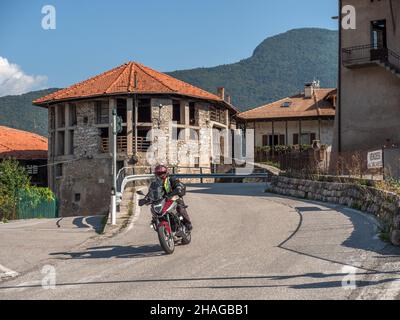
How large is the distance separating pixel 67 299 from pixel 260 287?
240cm

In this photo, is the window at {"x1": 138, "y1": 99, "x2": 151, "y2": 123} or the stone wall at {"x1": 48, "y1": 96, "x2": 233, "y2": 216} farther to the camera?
the window at {"x1": 138, "y1": 99, "x2": 151, "y2": 123}

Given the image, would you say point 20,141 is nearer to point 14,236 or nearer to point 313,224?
point 14,236

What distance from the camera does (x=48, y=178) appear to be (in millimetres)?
48562

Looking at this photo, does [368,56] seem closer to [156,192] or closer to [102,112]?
[156,192]

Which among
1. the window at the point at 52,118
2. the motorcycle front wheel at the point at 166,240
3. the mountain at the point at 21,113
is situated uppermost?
the mountain at the point at 21,113

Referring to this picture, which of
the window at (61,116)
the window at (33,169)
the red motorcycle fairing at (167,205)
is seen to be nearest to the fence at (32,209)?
the window at (61,116)

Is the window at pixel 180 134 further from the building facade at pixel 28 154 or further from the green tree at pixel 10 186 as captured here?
the green tree at pixel 10 186

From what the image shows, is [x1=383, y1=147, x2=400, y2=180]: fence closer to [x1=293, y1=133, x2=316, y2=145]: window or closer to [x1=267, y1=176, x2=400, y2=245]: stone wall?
[x1=267, y1=176, x2=400, y2=245]: stone wall

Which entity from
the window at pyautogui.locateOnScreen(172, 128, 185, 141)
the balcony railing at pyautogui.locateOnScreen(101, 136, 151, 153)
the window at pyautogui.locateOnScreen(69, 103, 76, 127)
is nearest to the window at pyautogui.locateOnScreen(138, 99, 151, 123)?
the balcony railing at pyautogui.locateOnScreen(101, 136, 151, 153)

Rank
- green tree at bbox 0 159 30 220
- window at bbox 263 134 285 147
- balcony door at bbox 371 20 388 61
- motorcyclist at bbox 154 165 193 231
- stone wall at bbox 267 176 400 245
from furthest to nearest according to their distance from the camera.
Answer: window at bbox 263 134 285 147
green tree at bbox 0 159 30 220
balcony door at bbox 371 20 388 61
stone wall at bbox 267 176 400 245
motorcyclist at bbox 154 165 193 231

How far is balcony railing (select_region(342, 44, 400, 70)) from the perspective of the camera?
2703cm

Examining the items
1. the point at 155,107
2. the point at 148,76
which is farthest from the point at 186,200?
the point at 148,76

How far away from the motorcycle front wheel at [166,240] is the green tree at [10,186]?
19910mm

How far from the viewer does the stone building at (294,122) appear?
50.4 metres
